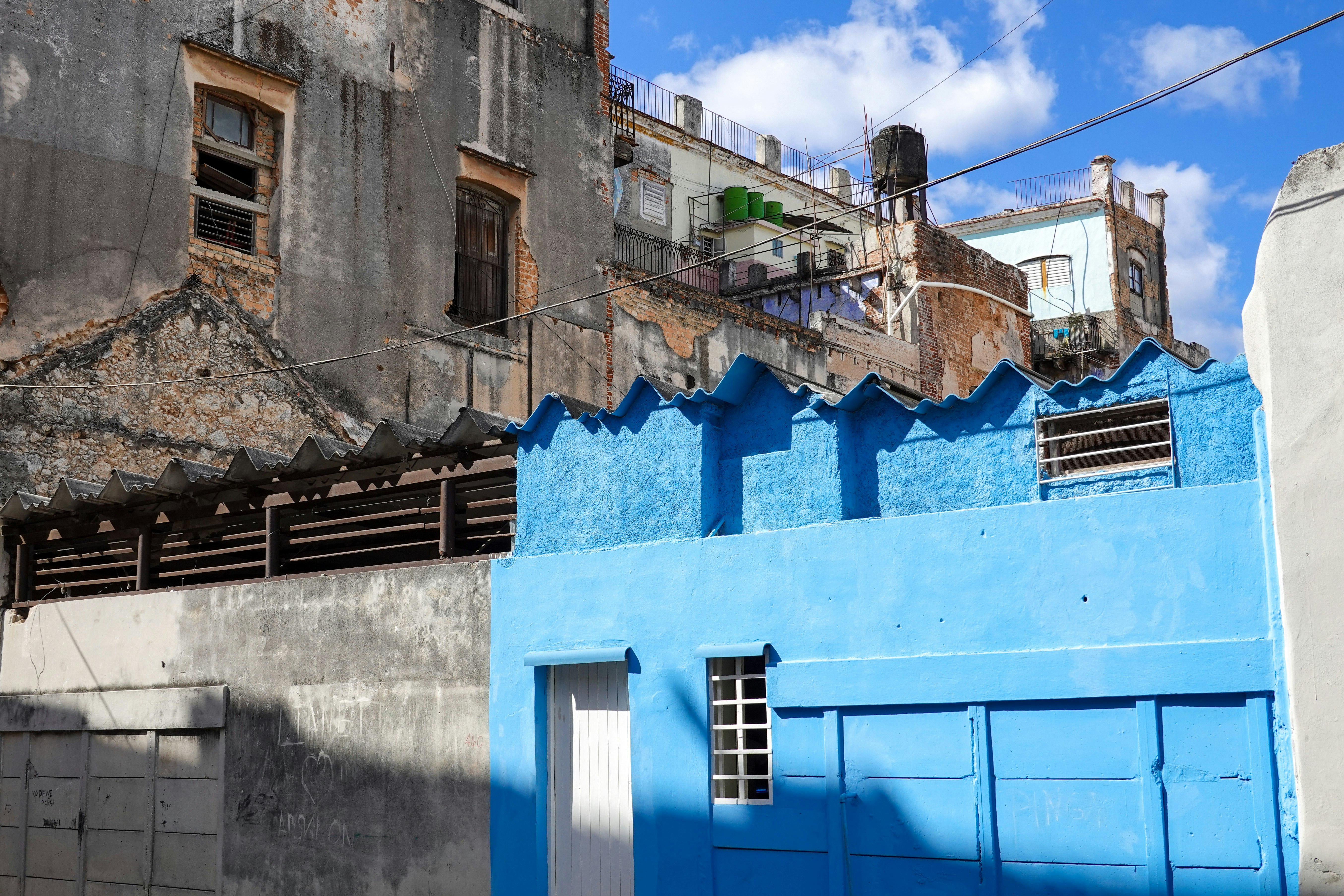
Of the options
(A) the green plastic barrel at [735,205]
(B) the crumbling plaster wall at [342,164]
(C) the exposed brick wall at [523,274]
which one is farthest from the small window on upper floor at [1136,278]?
(C) the exposed brick wall at [523,274]

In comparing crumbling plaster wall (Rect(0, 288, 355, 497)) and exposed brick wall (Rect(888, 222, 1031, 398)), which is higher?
exposed brick wall (Rect(888, 222, 1031, 398))

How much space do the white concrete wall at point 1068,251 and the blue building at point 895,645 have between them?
28.7 meters

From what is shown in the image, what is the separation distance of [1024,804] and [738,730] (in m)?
1.88

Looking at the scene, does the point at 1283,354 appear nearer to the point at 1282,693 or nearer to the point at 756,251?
the point at 1282,693

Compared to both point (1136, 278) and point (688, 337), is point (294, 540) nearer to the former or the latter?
point (688, 337)

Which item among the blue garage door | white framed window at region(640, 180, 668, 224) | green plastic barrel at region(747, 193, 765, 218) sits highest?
green plastic barrel at region(747, 193, 765, 218)

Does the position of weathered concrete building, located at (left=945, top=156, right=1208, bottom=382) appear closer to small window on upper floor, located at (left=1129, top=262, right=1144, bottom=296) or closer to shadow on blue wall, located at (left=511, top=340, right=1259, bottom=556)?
small window on upper floor, located at (left=1129, top=262, right=1144, bottom=296)

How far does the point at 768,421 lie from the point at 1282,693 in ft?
11.6

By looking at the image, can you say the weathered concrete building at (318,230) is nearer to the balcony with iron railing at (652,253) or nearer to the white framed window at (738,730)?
the balcony with iron railing at (652,253)

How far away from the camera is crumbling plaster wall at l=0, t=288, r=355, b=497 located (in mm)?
13078

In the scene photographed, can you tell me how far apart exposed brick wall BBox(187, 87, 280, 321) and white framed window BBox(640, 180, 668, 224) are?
18337 mm

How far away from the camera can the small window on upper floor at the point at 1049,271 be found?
37.4m

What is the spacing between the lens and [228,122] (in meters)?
15.3

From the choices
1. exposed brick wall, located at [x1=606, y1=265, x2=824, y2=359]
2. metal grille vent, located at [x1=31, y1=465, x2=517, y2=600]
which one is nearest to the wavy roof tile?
metal grille vent, located at [x1=31, y1=465, x2=517, y2=600]
